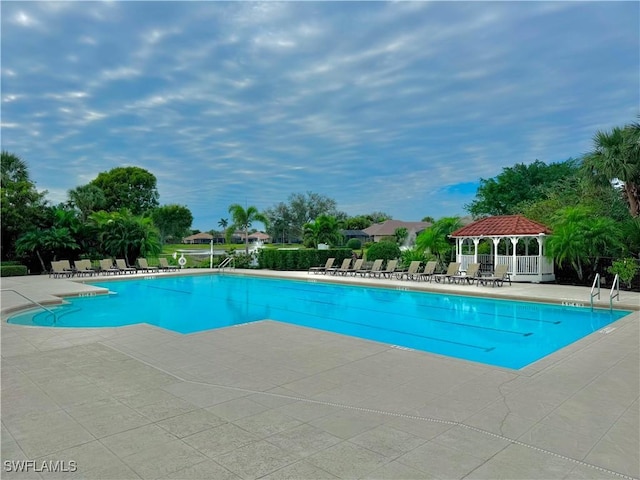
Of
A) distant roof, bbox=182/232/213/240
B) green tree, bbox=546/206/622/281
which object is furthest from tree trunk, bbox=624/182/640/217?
distant roof, bbox=182/232/213/240

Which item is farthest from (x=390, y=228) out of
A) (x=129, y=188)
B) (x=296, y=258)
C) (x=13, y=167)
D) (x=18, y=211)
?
(x=18, y=211)

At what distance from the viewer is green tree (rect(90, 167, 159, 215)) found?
46594mm

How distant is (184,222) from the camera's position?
202 ft

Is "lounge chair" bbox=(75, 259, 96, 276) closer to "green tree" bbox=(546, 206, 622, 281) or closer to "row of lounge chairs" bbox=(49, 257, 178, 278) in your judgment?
"row of lounge chairs" bbox=(49, 257, 178, 278)

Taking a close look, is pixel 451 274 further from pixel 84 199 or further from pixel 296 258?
pixel 84 199

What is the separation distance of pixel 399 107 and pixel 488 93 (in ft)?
16.8

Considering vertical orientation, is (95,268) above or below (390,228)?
below

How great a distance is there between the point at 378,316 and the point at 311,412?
7.68 meters

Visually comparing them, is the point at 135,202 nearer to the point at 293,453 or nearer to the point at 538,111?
the point at 538,111

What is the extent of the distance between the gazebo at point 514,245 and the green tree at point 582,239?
927 mm

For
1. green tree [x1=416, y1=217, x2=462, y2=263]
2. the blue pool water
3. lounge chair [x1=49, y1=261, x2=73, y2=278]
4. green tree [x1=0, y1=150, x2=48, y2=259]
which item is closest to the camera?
the blue pool water

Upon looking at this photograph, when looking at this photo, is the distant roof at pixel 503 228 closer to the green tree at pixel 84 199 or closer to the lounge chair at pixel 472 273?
the lounge chair at pixel 472 273

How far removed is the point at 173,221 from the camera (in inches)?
2351

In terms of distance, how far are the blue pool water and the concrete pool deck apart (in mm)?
1982
